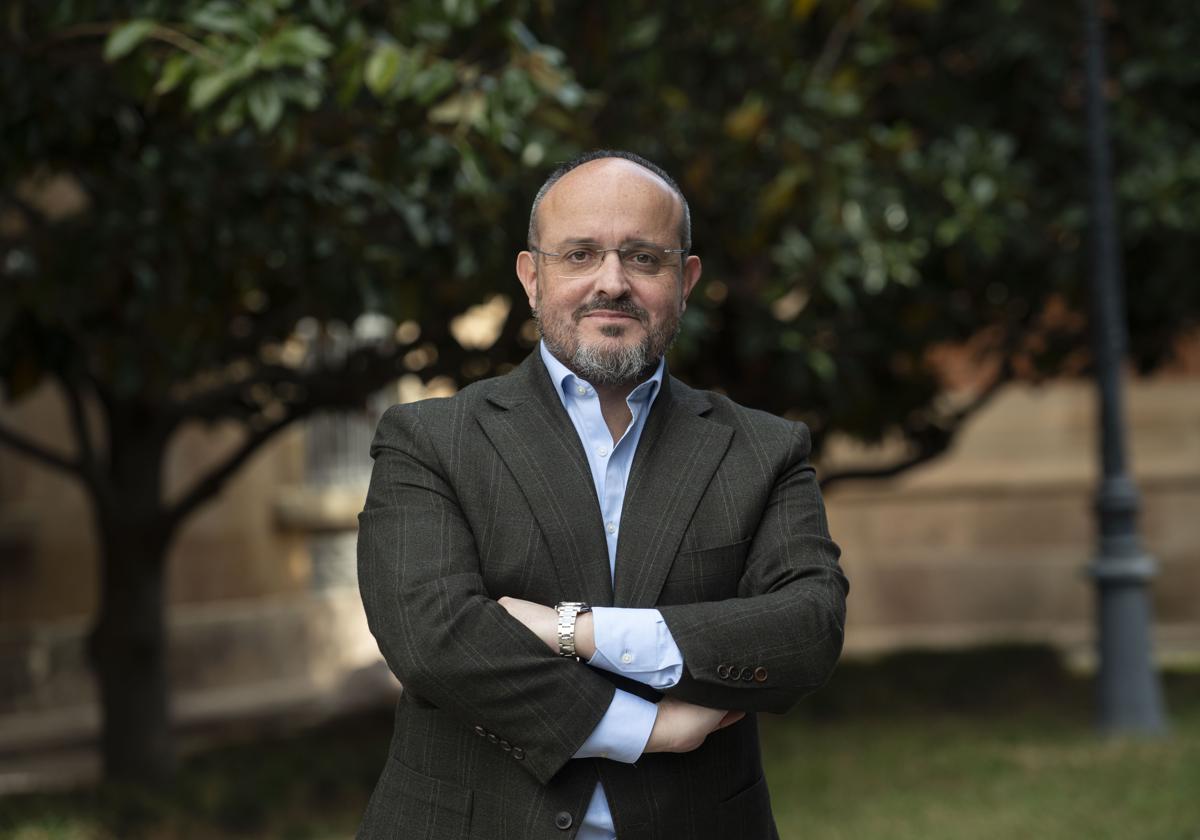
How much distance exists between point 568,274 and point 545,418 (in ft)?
0.83

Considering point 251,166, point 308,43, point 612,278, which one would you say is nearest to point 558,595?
point 612,278

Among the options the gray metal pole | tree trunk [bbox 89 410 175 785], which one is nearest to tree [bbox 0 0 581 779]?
tree trunk [bbox 89 410 175 785]

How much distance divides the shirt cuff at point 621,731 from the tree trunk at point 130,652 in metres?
7.67

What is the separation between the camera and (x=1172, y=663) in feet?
52.9

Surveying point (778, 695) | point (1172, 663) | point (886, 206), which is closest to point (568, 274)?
point (778, 695)

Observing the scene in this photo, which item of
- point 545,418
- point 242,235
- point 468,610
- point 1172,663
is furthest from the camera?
point 1172,663

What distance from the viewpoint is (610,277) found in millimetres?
2764

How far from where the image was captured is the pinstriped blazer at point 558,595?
105 inches

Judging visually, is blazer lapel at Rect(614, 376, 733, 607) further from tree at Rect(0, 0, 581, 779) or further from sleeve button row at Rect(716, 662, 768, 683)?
tree at Rect(0, 0, 581, 779)

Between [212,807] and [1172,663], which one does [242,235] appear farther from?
[1172,663]

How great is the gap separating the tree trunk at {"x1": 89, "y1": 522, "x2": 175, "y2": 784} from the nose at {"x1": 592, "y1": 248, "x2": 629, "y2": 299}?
25.0ft

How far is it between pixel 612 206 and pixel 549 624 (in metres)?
0.69

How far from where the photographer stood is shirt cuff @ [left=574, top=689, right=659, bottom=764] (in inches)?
105

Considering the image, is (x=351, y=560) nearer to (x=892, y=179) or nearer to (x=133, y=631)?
(x=133, y=631)
